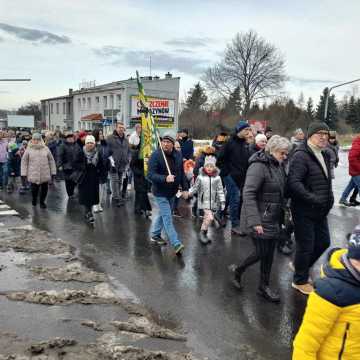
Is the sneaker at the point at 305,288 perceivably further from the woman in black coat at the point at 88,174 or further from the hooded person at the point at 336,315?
the woman in black coat at the point at 88,174

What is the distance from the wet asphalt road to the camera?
392 centimetres

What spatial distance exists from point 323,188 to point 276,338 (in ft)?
5.64

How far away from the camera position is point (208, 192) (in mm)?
7199

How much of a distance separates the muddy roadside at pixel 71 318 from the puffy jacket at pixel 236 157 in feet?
10.3

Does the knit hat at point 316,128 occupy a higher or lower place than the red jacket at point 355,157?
higher

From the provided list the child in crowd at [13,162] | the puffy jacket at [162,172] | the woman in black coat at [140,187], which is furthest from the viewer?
the child in crowd at [13,162]

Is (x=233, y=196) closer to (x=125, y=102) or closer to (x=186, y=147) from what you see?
(x=186, y=147)

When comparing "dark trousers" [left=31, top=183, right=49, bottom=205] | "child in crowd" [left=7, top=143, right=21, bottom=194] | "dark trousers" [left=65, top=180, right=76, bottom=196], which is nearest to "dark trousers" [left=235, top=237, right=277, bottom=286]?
"dark trousers" [left=31, top=183, right=49, bottom=205]

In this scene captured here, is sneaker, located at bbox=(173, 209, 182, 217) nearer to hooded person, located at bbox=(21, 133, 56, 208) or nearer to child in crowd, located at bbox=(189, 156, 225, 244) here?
child in crowd, located at bbox=(189, 156, 225, 244)

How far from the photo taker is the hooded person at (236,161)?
7.40 meters

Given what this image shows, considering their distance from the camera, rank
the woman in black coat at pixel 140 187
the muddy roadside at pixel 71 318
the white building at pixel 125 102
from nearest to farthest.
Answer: the muddy roadside at pixel 71 318
the woman in black coat at pixel 140 187
the white building at pixel 125 102

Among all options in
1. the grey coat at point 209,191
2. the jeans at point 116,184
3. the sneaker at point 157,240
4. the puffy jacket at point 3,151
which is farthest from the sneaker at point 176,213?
the puffy jacket at point 3,151

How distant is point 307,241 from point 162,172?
2.63 meters

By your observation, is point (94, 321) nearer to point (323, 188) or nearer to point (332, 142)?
point (323, 188)
